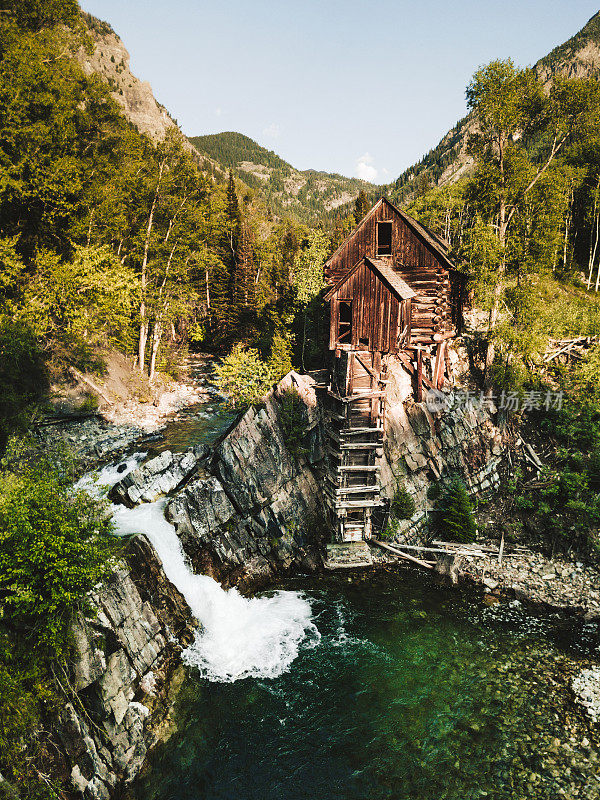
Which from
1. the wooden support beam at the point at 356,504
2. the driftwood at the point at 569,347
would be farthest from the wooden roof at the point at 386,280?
the wooden support beam at the point at 356,504

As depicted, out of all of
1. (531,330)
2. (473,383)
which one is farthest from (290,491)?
(531,330)

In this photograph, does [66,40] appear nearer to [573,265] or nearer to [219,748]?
[219,748]

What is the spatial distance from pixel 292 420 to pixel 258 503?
16.6 feet

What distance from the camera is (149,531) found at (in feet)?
55.6

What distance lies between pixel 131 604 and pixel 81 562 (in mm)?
4341

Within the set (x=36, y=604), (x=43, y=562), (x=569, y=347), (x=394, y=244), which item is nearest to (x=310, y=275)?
(x=394, y=244)

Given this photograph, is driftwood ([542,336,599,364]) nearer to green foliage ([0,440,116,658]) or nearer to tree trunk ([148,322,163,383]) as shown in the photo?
green foliage ([0,440,116,658])

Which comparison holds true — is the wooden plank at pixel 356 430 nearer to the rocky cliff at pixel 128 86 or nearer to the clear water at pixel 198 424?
the clear water at pixel 198 424

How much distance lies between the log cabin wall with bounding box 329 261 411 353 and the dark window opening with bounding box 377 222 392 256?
435 centimetres

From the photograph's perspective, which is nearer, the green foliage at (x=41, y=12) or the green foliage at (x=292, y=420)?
the green foliage at (x=292, y=420)

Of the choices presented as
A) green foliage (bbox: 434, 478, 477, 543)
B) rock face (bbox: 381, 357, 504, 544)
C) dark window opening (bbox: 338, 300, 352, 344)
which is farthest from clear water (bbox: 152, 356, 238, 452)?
green foliage (bbox: 434, 478, 477, 543)

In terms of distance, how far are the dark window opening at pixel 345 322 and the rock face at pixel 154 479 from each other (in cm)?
1222

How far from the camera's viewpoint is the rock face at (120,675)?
1011 centimetres

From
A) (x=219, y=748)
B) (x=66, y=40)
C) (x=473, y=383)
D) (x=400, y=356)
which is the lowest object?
(x=219, y=748)
